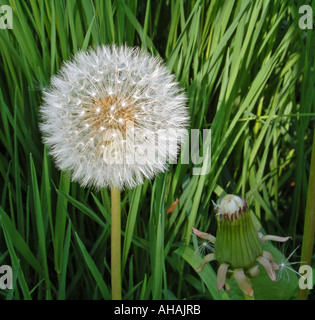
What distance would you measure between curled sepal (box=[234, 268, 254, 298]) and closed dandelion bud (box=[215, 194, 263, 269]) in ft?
0.04

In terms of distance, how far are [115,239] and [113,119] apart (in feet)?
0.73

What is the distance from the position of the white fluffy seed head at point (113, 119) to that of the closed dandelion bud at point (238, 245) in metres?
0.15

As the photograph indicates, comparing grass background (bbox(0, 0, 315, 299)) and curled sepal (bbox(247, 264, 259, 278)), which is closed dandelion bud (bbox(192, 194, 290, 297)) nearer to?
curled sepal (bbox(247, 264, 259, 278))

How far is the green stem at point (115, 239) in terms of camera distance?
85 cm

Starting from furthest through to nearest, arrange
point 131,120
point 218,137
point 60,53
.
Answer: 1. point 60,53
2. point 218,137
3. point 131,120

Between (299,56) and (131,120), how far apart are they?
621 mm

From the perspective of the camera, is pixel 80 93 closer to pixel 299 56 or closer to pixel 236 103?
pixel 236 103

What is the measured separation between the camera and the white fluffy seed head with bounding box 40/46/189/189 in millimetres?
884

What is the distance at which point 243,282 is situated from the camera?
0.85 meters
